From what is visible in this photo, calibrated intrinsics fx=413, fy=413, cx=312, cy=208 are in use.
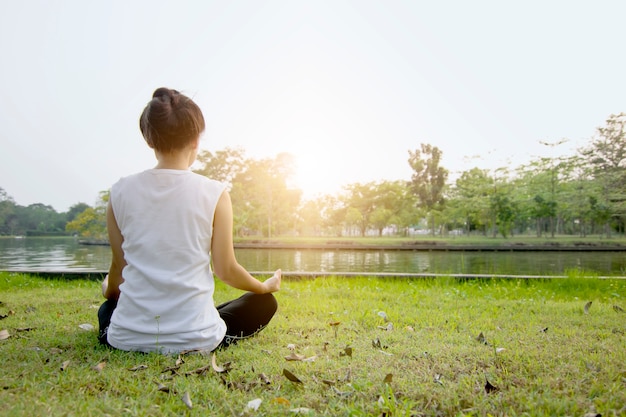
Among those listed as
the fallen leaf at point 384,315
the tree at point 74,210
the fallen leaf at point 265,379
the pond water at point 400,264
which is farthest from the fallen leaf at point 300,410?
the tree at point 74,210

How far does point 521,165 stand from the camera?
33.5 metres

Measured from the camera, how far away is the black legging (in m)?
2.01

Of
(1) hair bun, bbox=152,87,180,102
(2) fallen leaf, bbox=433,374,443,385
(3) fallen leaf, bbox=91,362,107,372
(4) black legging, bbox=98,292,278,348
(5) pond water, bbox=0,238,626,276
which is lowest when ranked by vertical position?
(5) pond water, bbox=0,238,626,276

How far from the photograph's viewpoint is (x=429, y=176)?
33.6 meters

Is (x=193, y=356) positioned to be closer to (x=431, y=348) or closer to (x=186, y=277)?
(x=186, y=277)

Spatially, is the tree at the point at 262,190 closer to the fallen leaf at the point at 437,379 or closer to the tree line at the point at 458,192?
the tree line at the point at 458,192

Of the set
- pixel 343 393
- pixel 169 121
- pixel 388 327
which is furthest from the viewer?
pixel 388 327

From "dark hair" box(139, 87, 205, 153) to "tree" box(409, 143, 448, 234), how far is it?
108 feet

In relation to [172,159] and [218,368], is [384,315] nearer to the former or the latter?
[218,368]

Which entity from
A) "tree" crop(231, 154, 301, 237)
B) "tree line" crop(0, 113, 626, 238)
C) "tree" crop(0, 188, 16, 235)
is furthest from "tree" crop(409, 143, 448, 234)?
"tree" crop(0, 188, 16, 235)

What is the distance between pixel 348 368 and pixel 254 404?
482mm

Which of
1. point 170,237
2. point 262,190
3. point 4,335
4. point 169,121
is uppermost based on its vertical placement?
point 262,190

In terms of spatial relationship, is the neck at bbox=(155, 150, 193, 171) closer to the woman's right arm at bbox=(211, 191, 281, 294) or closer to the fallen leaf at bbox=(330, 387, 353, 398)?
the woman's right arm at bbox=(211, 191, 281, 294)

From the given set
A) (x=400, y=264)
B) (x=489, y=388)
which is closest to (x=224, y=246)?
(x=489, y=388)
